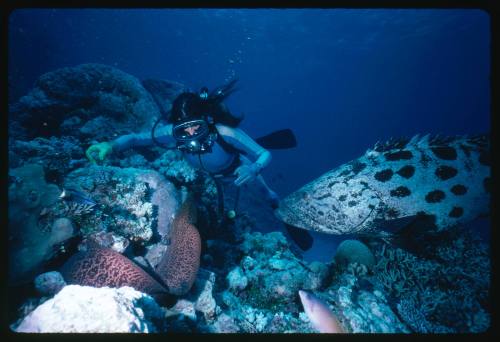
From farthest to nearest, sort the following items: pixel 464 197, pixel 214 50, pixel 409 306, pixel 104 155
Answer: pixel 214 50 → pixel 104 155 → pixel 464 197 → pixel 409 306

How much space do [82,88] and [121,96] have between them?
1.05 m

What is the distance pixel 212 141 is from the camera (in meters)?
4.95

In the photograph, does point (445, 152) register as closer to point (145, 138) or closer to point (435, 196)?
point (435, 196)

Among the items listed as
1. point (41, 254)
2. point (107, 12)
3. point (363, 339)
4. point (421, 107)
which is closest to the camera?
point (363, 339)

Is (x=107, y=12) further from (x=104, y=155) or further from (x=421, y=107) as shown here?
(x=421, y=107)

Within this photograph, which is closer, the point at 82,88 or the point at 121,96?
the point at 82,88

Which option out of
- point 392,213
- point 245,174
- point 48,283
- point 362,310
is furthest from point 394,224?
point 48,283

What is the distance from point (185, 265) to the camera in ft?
10.1

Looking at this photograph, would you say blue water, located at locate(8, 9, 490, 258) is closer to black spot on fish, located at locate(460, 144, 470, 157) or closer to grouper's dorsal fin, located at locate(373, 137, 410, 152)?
black spot on fish, located at locate(460, 144, 470, 157)

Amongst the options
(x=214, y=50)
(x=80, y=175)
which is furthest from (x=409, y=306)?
(x=214, y=50)

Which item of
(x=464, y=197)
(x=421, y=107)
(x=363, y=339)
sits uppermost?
(x=464, y=197)

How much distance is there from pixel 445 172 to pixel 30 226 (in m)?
5.84

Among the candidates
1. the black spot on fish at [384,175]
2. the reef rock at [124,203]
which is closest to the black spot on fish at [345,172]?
the black spot on fish at [384,175]

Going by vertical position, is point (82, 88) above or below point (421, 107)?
above
